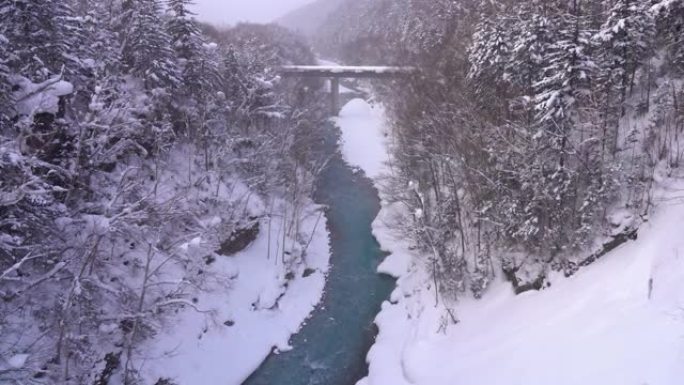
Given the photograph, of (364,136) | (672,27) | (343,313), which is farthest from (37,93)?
(364,136)

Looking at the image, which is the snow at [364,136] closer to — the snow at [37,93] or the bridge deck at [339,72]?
the bridge deck at [339,72]

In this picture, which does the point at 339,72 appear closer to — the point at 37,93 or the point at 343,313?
the point at 343,313

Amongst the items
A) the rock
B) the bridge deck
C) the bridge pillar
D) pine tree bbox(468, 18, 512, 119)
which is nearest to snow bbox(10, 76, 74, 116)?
the rock

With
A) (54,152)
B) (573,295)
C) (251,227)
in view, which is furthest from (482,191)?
(54,152)

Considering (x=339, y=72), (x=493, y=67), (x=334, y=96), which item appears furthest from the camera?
(x=334, y=96)

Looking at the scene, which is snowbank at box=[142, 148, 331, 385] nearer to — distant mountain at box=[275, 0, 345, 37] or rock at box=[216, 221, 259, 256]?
rock at box=[216, 221, 259, 256]

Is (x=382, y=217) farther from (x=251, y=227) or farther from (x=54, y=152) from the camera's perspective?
(x=54, y=152)

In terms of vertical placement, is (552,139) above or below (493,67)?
below
